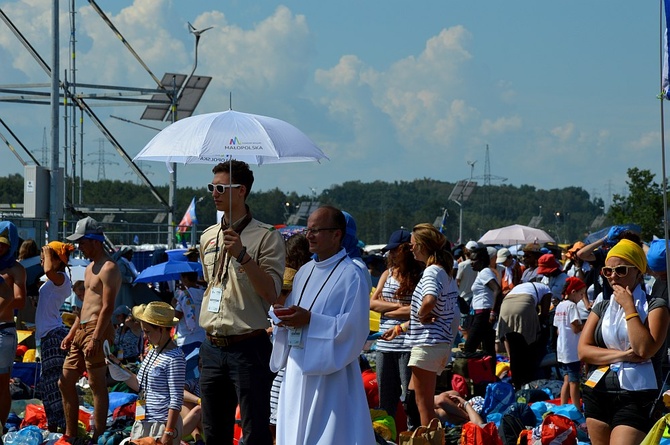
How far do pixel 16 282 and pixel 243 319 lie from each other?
301 cm

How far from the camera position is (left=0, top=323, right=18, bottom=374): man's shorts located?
787 centimetres

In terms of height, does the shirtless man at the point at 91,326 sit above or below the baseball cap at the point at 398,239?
below

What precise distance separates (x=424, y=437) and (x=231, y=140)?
2.36m

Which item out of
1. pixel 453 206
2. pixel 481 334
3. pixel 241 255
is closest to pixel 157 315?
pixel 241 255

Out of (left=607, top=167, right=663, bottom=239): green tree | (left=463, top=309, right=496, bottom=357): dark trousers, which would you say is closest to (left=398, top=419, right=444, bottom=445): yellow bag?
(left=463, top=309, right=496, bottom=357): dark trousers

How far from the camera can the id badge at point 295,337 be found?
16.0 ft

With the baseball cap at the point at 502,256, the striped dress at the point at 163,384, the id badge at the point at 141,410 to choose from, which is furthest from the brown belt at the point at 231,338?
the baseball cap at the point at 502,256

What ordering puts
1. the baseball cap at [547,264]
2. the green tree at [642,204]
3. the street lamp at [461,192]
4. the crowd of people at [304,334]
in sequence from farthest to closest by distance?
1. the street lamp at [461,192]
2. the green tree at [642,204]
3. the baseball cap at [547,264]
4. the crowd of people at [304,334]

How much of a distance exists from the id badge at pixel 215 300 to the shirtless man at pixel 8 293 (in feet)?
8.78

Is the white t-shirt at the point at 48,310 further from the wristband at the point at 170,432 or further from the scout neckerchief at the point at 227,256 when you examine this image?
the scout neckerchief at the point at 227,256

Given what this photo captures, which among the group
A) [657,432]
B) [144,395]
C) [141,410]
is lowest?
[141,410]

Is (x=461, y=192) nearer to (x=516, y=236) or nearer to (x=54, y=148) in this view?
(x=516, y=236)

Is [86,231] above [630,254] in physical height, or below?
above

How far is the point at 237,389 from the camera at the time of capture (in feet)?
18.7
